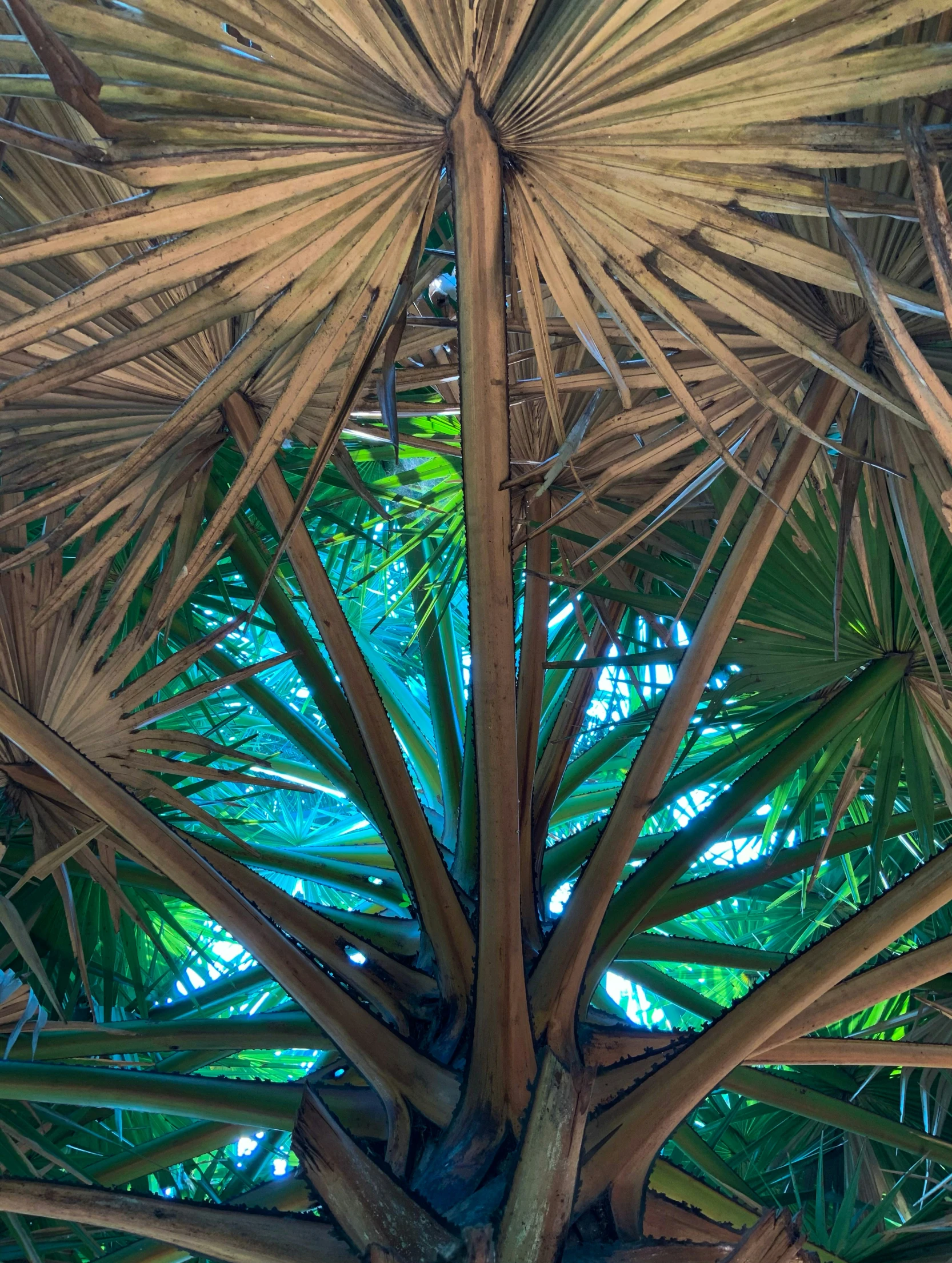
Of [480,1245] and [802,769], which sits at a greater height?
[802,769]

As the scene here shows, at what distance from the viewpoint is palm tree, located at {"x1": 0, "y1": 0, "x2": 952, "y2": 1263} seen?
0.82 metres

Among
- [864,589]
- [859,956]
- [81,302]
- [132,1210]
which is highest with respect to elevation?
[864,589]

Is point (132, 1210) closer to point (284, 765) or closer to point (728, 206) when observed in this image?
point (728, 206)

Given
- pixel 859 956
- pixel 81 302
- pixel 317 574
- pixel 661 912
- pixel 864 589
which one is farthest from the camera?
pixel 661 912

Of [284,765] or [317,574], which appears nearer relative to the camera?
[317,574]

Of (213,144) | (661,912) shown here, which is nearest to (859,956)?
(661,912)

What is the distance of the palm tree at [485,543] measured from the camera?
2.69ft

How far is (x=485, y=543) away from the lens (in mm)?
1000

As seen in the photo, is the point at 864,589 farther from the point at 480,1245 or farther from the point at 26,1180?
the point at 26,1180

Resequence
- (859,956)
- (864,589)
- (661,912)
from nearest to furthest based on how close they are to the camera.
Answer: (859,956), (864,589), (661,912)

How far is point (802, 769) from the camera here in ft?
9.95

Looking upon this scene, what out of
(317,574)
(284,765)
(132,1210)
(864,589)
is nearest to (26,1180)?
(132,1210)

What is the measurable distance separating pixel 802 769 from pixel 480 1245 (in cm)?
236

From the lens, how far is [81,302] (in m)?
0.78
